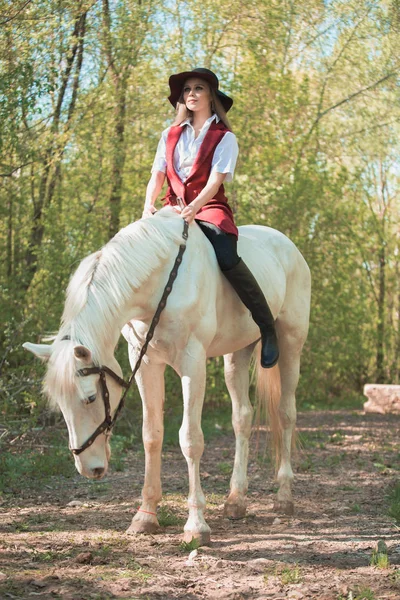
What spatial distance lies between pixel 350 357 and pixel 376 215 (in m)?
3.13

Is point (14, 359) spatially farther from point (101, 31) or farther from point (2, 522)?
point (101, 31)

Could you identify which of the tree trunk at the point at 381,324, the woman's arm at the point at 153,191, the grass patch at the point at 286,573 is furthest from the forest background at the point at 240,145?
the grass patch at the point at 286,573

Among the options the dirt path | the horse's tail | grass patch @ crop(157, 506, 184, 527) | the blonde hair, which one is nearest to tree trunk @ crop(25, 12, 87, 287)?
the dirt path

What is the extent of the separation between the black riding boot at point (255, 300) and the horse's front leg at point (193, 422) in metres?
0.56

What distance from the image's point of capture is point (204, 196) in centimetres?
461

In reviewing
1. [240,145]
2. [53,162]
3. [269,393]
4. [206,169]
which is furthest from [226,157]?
[240,145]

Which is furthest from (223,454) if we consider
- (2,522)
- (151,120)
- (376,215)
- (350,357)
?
(376,215)

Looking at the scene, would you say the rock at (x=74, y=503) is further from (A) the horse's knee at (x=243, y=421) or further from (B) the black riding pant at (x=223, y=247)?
(B) the black riding pant at (x=223, y=247)

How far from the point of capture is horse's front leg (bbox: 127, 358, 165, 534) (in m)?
4.64

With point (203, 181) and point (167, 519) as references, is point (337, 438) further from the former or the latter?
point (203, 181)

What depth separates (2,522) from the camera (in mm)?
4844

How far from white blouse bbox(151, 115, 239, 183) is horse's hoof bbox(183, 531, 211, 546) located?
7.24ft

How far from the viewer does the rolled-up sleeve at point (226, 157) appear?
4703mm

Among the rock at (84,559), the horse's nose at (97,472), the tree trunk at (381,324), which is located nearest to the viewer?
the rock at (84,559)
